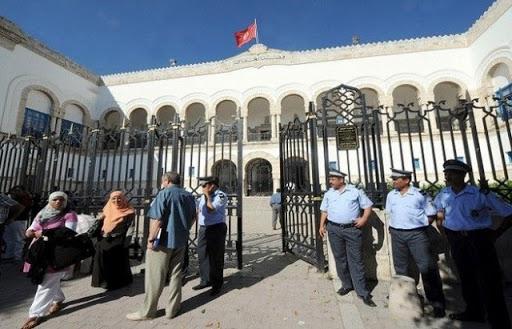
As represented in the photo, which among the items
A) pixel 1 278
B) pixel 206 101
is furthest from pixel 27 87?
pixel 1 278

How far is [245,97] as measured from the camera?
19.4m

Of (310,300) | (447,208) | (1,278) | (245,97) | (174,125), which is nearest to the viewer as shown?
(447,208)

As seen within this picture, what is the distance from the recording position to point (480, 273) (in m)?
3.11

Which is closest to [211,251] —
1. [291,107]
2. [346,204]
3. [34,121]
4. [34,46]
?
[346,204]

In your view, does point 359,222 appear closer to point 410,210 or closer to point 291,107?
point 410,210

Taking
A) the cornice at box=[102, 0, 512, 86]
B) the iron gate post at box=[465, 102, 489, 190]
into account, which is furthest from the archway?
the iron gate post at box=[465, 102, 489, 190]

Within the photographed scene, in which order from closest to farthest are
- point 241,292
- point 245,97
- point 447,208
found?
point 447,208
point 241,292
point 245,97

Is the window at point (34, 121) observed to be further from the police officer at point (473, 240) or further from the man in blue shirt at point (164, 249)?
the police officer at point (473, 240)

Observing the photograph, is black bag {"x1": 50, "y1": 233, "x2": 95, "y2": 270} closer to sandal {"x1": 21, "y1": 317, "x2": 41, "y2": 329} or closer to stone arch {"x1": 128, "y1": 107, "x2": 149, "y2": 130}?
sandal {"x1": 21, "y1": 317, "x2": 41, "y2": 329}

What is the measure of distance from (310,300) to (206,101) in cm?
1765

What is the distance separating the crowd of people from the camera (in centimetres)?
329

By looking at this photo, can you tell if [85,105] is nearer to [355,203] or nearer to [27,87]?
[27,87]

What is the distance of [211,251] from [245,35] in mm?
19389

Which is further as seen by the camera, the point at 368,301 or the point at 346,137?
the point at 346,137
